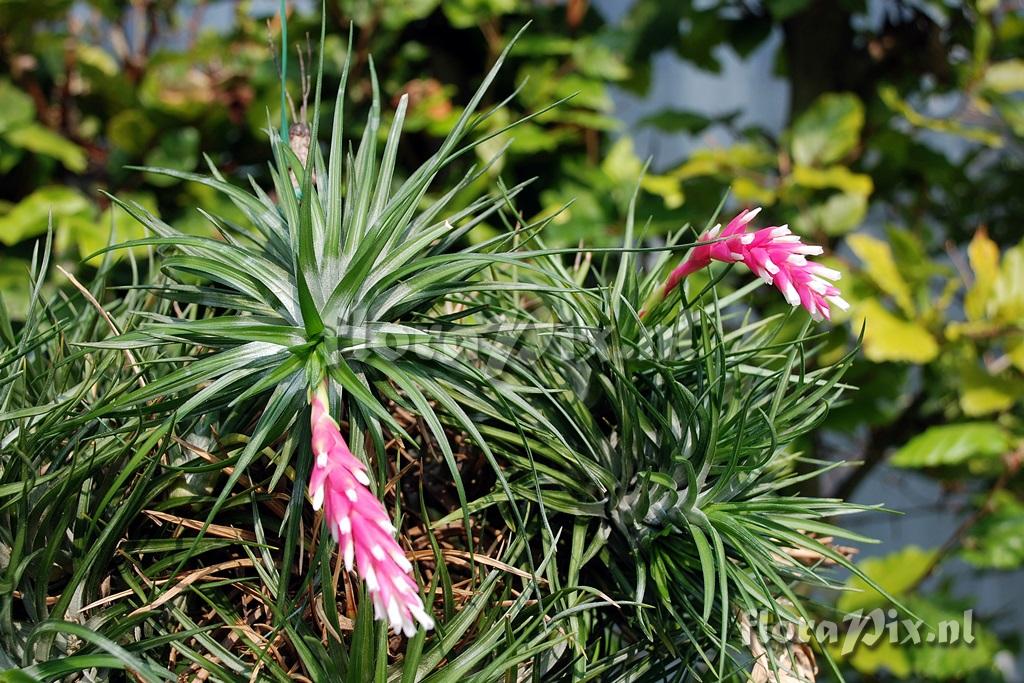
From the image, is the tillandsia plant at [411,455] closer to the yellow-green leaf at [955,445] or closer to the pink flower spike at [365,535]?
the pink flower spike at [365,535]

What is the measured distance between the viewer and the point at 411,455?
1.23 feet

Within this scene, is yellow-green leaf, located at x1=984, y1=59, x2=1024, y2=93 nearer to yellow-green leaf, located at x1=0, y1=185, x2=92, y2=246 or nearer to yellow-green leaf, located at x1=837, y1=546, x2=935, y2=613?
yellow-green leaf, located at x1=837, y1=546, x2=935, y2=613

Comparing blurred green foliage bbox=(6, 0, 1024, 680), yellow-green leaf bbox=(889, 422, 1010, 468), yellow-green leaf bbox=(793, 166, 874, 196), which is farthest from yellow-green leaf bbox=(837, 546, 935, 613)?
yellow-green leaf bbox=(793, 166, 874, 196)

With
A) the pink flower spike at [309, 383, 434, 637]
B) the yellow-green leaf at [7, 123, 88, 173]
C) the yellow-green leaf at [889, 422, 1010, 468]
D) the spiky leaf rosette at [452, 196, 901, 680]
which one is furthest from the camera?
the yellow-green leaf at [7, 123, 88, 173]

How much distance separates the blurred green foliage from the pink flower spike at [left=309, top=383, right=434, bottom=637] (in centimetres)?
71

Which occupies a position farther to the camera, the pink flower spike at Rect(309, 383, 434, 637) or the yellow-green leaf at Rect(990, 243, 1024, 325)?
the yellow-green leaf at Rect(990, 243, 1024, 325)

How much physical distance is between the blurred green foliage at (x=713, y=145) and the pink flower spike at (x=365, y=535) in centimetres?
71

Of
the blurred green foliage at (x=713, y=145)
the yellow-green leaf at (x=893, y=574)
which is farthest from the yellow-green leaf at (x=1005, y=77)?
the yellow-green leaf at (x=893, y=574)

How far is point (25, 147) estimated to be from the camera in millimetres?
999

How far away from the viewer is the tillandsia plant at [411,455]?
0.31 m

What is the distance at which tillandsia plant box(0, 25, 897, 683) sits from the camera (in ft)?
1.00

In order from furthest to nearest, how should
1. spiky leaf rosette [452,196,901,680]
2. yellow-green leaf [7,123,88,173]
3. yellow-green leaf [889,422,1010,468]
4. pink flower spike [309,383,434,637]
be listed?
yellow-green leaf [7,123,88,173] → yellow-green leaf [889,422,1010,468] → spiky leaf rosette [452,196,901,680] → pink flower spike [309,383,434,637]

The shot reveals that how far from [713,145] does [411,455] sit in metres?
0.87

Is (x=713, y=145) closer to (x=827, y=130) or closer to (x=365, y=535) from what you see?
(x=827, y=130)
